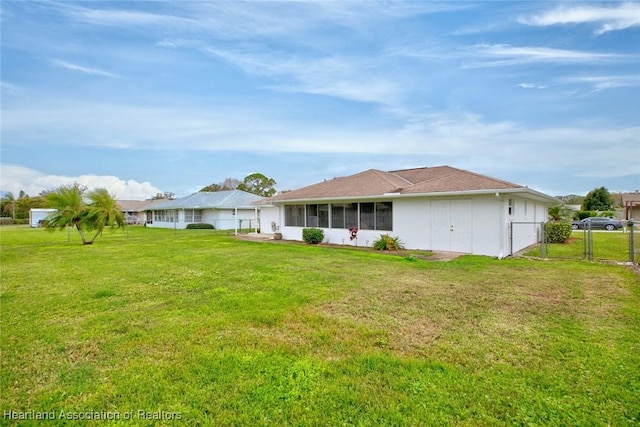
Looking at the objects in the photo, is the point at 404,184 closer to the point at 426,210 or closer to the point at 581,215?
the point at 426,210

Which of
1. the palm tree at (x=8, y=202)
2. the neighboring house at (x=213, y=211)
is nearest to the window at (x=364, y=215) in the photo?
the neighboring house at (x=213, y=211)

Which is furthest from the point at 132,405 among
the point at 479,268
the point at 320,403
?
the point at 479,268

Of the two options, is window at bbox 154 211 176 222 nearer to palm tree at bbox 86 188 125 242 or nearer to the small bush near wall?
the small bush near wall

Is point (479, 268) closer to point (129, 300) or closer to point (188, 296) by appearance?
point (188, 296)

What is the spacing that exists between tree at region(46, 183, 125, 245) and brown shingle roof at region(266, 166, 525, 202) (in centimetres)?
915

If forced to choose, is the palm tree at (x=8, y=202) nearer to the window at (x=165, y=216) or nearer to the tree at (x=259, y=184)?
the window at (x=165, y=216)

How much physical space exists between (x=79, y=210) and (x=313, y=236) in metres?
12.8

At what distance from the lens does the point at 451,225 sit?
41.9 feet

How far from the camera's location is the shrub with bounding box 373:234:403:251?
13.6 metres

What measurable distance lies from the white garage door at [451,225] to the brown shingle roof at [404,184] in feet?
2.33

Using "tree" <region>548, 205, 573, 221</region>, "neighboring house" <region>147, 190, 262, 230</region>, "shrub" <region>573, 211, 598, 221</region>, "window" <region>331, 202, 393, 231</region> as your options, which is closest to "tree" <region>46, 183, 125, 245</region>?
"window" <region>331, 202, 393, 231</region>

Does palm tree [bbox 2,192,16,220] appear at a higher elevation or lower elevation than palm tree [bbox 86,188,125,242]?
higher

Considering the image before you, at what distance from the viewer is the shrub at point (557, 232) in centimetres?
1633

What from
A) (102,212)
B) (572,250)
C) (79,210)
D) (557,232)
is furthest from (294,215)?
(557,232)
